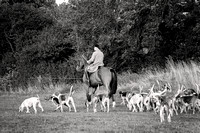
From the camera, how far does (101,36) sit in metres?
26.9

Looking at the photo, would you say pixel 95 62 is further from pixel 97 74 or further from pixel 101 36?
pixel 101 36

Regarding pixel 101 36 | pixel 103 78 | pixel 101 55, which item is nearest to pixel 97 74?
pixel 103 78

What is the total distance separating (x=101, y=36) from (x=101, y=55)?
10.0 metres

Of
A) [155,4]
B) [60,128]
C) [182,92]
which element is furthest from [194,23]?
[60,128]

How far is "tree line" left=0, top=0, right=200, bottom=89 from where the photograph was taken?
2589 cm

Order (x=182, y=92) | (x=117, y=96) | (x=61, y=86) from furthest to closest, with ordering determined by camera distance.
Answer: (x=61, y=86) → (x=117, y=96) → (x=182, y=92)

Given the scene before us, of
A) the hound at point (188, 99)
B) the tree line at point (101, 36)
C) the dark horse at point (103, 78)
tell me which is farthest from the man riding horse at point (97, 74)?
the tree line at point (101, 36)

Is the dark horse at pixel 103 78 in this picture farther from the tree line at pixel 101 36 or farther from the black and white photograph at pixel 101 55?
the tree line at pixel 101 36

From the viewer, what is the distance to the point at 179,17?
1046 inches

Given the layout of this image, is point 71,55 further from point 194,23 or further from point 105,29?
point 194,23

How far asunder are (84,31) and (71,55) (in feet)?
16.2

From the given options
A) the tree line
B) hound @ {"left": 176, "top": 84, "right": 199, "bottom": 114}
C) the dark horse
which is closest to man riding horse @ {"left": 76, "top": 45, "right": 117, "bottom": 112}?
the dark horse

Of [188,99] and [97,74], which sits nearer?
[188,99]

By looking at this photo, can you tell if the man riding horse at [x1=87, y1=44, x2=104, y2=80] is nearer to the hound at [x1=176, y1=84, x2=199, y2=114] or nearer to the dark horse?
the dark horse
